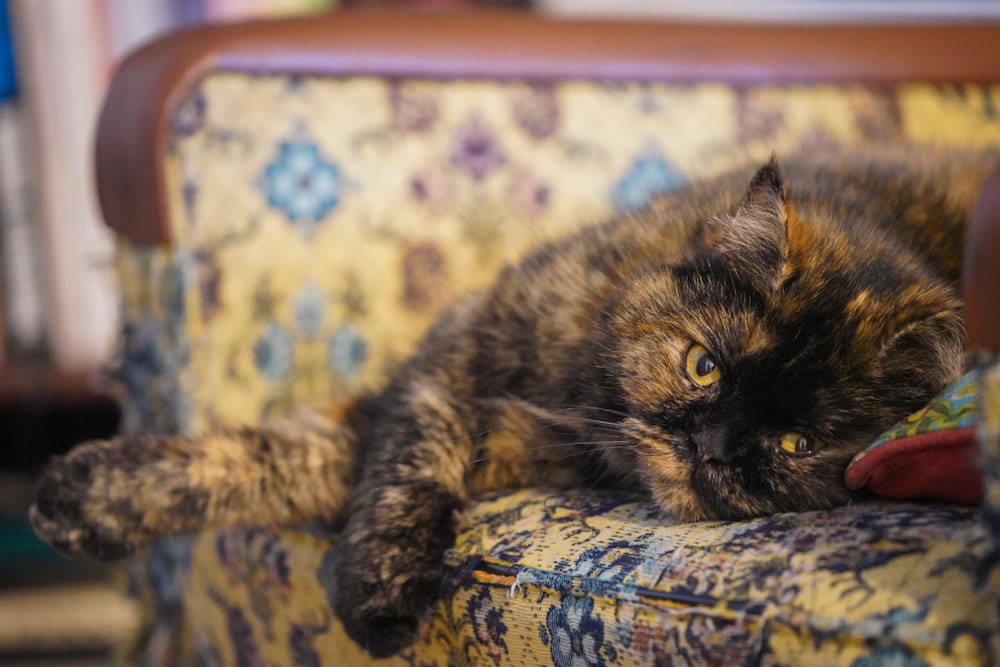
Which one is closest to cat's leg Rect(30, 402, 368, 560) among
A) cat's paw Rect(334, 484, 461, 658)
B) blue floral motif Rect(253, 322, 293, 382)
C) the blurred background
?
cat's paw Rect(334, 484, 461, 658)

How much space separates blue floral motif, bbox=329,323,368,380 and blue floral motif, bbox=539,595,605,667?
82 cm

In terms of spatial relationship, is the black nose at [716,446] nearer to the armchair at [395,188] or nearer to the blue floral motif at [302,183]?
the armchair at [395,188]

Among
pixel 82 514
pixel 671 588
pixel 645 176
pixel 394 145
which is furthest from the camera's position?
pixel 645 176

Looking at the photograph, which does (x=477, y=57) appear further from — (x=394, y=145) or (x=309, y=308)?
(x=309, y=308)

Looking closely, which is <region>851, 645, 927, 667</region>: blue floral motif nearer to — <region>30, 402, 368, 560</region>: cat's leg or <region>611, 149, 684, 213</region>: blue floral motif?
<region>30, 402, 368, 560</region>: cat's leg

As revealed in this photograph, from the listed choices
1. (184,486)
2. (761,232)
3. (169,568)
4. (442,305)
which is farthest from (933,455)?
(169,568)

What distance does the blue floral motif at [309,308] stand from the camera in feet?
4.90

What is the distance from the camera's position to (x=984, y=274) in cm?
60

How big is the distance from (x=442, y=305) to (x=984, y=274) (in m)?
1.05

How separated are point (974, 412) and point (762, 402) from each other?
20 cm

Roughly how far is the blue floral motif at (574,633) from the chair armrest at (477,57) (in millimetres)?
860

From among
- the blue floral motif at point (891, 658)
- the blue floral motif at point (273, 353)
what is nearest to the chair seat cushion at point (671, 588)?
the blue floral motif at point (891, 658)

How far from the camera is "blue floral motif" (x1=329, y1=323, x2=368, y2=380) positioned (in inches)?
60.2

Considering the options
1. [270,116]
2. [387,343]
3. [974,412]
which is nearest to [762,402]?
[974,412]
